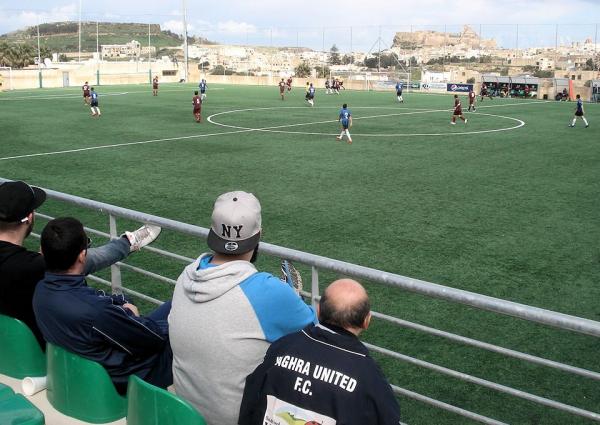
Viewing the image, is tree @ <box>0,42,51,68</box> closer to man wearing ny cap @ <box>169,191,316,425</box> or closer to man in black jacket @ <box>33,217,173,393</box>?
man in black jacket @ <box>33,217,173,393</box>

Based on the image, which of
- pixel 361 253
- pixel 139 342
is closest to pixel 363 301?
pixel 139 342

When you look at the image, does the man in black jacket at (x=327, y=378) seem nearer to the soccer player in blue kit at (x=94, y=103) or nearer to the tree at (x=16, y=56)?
the soccer player in blue kit at (x=94, y=103)

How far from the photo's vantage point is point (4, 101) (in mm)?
43781

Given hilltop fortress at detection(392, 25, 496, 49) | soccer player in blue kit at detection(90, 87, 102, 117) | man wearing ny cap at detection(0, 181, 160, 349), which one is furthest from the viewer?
hilltop fortress at detection(392, 25, 496, 49)

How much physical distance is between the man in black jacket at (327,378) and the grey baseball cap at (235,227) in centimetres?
60

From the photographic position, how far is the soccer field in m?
6.71

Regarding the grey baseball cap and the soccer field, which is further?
the soccer field

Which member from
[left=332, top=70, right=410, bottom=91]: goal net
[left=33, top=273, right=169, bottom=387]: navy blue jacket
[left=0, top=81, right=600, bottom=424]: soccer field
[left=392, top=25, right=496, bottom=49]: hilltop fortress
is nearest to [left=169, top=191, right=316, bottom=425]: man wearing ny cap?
[left=33, top=273, right=169, bottom=387]: navy blue jacket

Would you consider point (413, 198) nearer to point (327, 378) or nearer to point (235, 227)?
point (235, 227)

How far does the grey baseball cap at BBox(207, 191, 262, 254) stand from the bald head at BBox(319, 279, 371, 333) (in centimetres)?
62

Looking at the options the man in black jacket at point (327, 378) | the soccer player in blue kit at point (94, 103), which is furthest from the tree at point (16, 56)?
the man in black jacket at point (327, 378)

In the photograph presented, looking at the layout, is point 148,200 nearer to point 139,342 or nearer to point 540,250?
point 540,250

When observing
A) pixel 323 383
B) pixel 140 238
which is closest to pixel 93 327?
pixel 140 238

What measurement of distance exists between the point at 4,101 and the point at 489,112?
31.4 metres
